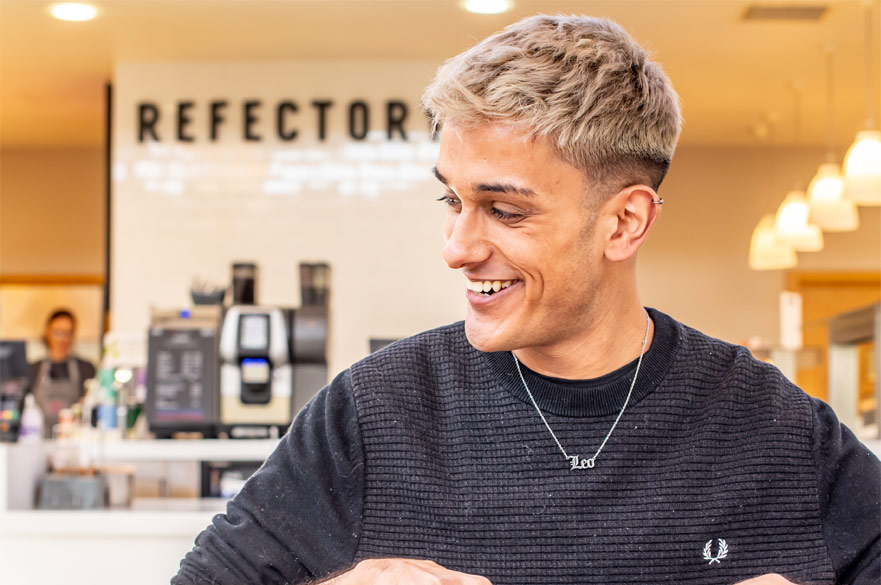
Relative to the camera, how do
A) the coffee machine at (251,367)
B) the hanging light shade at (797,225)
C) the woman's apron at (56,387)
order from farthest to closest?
1. the woman's apron at (56,387)
2. the hanging light shade at (797,225)
3. the coffee machine at (251,367)

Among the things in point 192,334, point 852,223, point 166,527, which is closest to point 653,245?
point 852,223

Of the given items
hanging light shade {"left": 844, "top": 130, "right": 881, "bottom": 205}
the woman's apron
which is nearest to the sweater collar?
hanging light shade {"left": 844, "top": 130, "right": 881, "bottom": 205}

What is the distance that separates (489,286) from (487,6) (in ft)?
12.9

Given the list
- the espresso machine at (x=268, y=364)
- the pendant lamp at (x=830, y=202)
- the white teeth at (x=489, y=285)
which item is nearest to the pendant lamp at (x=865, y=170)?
the pendant lamp at (x=830, y=202)

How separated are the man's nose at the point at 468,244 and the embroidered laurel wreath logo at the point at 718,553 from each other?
410 millimetres

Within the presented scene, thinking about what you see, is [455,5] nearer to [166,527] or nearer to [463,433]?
[166,527]

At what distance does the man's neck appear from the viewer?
1.24 meters

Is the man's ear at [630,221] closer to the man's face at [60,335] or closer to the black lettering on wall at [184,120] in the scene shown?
the black lettering on wall at [184,120]

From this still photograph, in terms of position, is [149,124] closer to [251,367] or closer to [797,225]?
[251,367]

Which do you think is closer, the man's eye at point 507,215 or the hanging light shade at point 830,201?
the man's eye at point 507,215

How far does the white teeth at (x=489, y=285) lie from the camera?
3.87 ft

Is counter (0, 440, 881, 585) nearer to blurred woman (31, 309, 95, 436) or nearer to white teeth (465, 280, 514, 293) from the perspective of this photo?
white teeth (465, 280, 514, 293)

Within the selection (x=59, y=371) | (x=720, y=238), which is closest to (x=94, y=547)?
(x=59, y=371)

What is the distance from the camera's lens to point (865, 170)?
14.1ft
